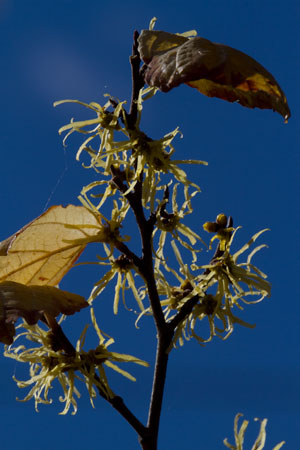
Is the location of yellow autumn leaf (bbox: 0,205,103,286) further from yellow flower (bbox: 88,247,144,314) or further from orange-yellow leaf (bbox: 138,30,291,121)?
orange-yellow leaf (bbox: 138,30,291,121)

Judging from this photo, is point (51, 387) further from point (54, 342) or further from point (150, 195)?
point (150, 195)

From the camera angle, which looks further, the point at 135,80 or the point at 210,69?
the point at 135,80

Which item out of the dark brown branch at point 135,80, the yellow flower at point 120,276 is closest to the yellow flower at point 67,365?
the yellow flower at point 120,276

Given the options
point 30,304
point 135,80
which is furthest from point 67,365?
point 135,80

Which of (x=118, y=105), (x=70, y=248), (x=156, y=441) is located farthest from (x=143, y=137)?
(x=156, y=441)

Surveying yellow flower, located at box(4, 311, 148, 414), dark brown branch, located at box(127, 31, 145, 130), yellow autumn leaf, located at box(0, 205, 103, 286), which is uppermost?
dark brown branch, located at box(127, 31, 145, 130)

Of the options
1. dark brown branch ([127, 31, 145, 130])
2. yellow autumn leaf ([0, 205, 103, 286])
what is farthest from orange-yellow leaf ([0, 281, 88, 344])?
dark brown branch ([127, 31, 145, 130])

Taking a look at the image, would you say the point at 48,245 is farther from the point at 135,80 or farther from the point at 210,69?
the point at 210,69
